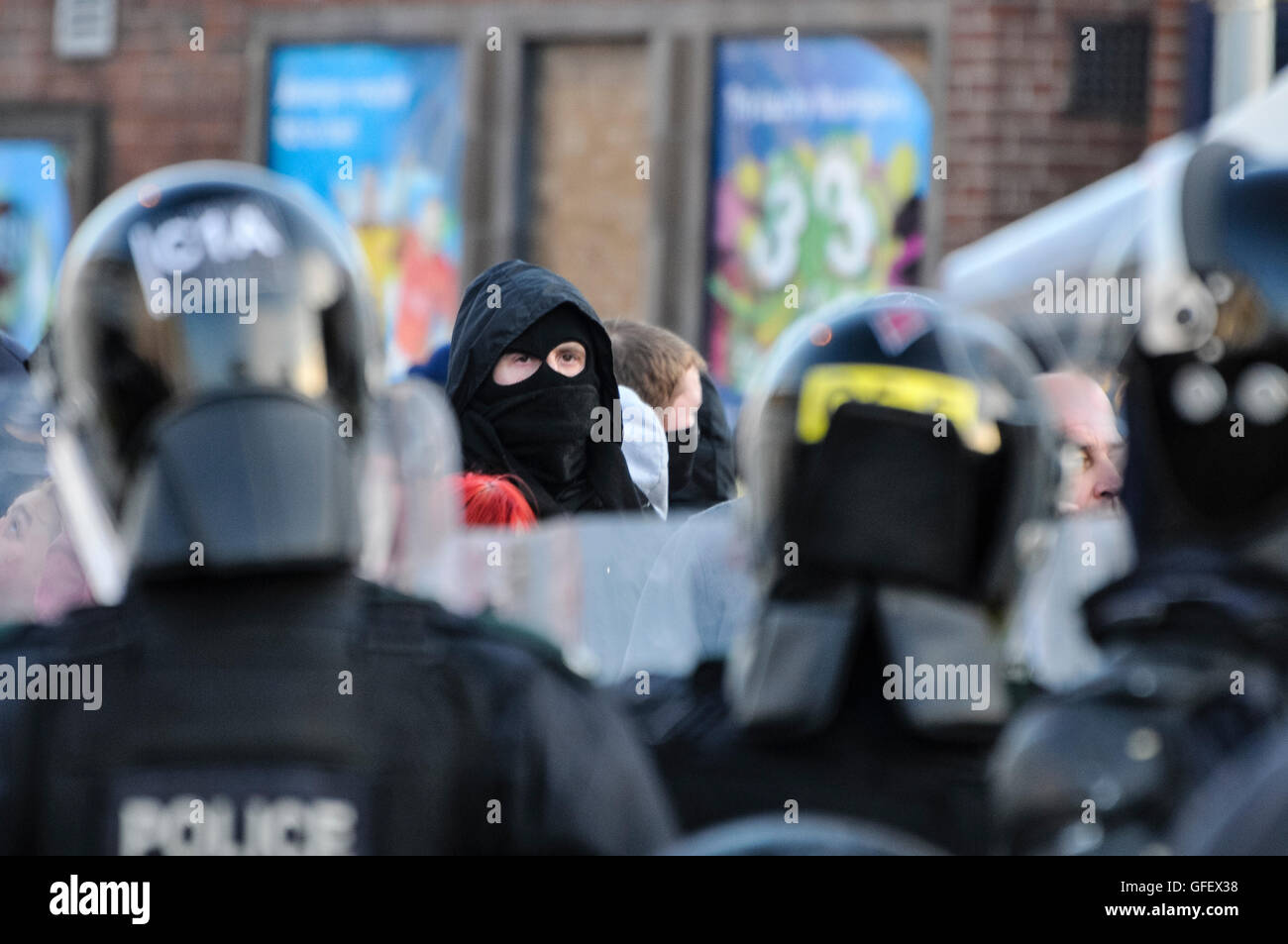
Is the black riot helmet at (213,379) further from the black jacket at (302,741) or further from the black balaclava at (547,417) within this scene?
the black balaclava at (547,417)

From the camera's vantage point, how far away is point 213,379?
161 cm

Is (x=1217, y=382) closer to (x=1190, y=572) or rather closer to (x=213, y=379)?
(x=1190, y=572)

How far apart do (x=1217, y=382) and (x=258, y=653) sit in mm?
915

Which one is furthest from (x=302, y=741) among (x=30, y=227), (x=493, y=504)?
(x=30, y=227)

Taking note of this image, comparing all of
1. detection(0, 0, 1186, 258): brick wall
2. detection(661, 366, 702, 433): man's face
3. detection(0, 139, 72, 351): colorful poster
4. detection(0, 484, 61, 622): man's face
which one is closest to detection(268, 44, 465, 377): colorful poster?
detection(0, 139, 72, 351): colorful poster

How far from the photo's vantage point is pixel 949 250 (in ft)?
25.9

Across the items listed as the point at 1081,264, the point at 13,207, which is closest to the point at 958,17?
the point at 1081,264

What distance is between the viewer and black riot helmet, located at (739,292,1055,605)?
1743 mm

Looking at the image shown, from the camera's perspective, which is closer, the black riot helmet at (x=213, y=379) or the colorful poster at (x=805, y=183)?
the black riot helmet at (x=213, y=379)

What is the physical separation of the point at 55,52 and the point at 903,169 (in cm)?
422

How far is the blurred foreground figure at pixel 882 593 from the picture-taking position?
1715mm

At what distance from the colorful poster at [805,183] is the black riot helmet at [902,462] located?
244 inches

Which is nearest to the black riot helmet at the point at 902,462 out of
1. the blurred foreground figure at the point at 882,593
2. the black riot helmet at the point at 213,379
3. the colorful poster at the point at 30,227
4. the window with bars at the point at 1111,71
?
the blurred foreground figure at the point at 882,593

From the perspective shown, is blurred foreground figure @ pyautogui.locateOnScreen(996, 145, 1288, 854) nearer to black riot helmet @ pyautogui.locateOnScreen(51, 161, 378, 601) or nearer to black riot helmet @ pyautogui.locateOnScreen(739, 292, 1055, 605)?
black riot helmet @ pyautogui.locateOnScreen(739, 292, 1055, 605)
